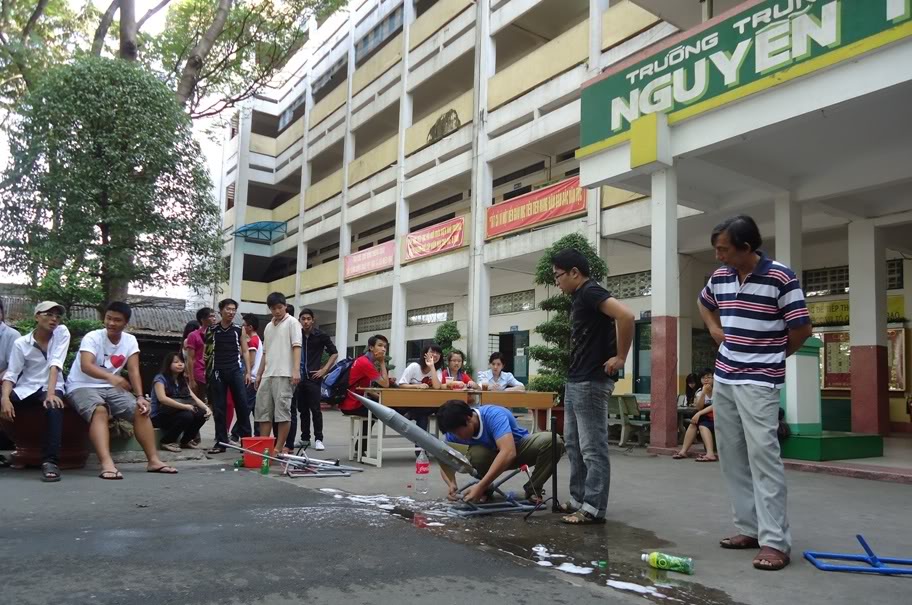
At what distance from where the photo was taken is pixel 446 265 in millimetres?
19484

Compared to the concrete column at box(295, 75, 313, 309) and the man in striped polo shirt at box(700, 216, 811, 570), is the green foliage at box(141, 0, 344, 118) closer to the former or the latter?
the concrete column at box(295, 75, 313, 309)

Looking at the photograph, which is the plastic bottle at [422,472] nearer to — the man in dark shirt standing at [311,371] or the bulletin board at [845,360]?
the man in dark shirt standing at [311,371]

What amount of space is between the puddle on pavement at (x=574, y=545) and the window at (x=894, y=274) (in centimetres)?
1129

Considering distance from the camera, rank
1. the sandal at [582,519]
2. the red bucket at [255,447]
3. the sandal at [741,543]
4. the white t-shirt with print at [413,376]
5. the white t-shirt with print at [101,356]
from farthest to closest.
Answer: the white t-shirt with print at [413,376], the red bucket at [255,447], the white t-shirt with print at [101,356], the sandal at [582,519], the sandal at [741,543]

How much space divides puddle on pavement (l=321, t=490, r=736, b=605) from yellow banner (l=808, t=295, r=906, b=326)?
35.4 ft

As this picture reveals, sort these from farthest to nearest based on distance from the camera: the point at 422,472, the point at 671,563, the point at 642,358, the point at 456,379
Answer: the point at 642,358
the point at 456,379
the point at 422,472
the point at 671,563

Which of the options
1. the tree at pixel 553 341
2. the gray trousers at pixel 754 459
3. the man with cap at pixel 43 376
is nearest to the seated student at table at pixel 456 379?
the tree at pixel 553 341

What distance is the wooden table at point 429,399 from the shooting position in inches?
282

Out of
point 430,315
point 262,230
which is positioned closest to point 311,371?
point 430,315

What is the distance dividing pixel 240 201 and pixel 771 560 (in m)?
31.0

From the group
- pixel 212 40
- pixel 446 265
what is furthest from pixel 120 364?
pixel 446 265

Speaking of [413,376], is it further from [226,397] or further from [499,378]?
[226,397]

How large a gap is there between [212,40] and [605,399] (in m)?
15.2

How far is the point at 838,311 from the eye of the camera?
13234 millimetres
